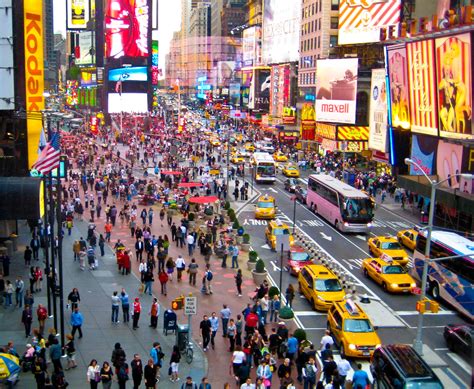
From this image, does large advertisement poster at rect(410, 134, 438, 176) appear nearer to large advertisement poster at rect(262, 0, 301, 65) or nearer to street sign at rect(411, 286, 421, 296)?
street sign at rect(411, 286, 421, 296)

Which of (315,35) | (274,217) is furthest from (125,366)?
(315,35)

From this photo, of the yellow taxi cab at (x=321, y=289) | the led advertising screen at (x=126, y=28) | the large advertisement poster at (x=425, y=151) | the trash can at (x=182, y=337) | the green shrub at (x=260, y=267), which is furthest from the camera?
the led advertising screen at (x=126, y=28)

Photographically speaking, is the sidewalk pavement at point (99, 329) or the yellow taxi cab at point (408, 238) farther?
the yellow taxi cab at point (408, 238)

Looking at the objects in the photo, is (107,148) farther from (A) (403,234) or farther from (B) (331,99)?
(A) (403,234)

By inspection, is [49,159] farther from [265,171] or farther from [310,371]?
[265,171]

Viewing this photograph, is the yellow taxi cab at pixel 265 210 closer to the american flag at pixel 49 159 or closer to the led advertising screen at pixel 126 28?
the american flag at pixel 49 159

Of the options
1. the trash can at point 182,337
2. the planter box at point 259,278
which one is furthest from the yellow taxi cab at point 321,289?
the trash can at point 182,337

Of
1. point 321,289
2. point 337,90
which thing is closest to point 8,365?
point 321,289

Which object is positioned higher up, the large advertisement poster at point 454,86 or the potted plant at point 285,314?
the large advertisement poster at point 454,86
